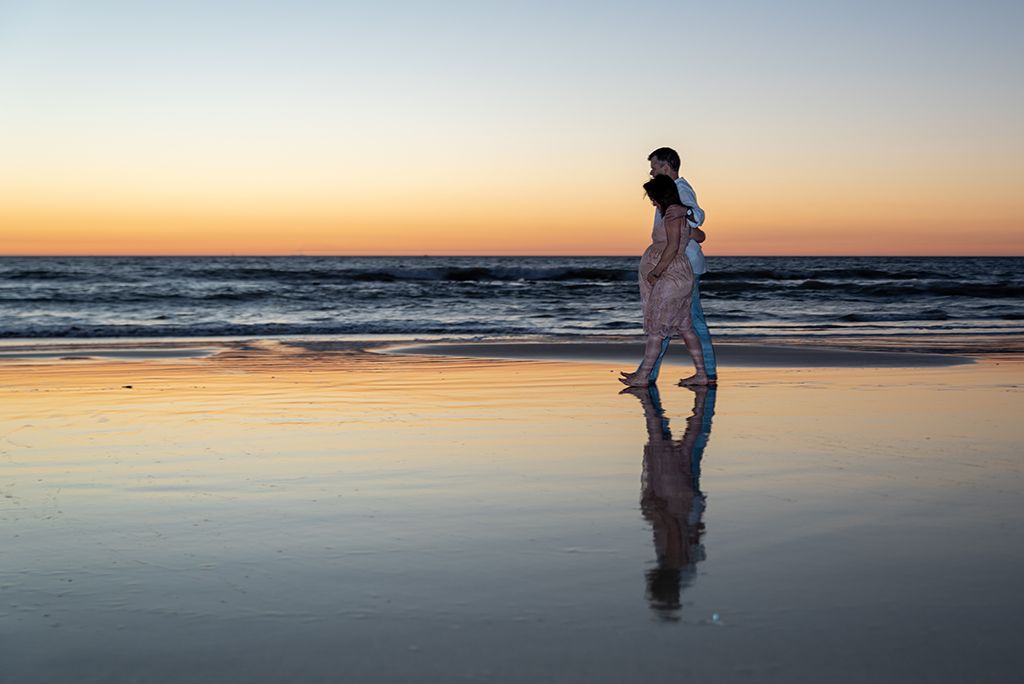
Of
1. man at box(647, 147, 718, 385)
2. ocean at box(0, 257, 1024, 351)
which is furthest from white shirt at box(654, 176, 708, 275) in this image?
ocean at box(0, 257, 1024, 351)

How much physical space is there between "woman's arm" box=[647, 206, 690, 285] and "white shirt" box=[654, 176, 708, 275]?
0.09 meters

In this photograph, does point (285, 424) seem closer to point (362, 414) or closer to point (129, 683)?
point (362, 414)

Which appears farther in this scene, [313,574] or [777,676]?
[313,574]

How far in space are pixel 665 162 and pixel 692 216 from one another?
0.44 meters

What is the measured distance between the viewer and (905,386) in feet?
24.1

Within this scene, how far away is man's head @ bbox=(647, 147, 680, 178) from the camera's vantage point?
7.23m

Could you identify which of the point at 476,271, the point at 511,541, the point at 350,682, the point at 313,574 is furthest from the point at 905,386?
the point at 476,271

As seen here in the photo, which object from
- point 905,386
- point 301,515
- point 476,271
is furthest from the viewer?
point 476,271

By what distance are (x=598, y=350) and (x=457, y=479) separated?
719cm

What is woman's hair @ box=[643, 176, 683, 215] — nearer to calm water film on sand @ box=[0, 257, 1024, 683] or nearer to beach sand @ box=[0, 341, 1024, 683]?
calm water film on sand @ box=[0, 257, 1024, 683]

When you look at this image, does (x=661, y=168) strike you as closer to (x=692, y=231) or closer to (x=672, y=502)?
(x=692, y=231)

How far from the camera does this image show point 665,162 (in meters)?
7.25

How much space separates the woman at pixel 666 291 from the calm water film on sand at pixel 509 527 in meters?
0.31

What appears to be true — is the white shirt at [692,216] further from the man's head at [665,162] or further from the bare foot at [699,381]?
the bare foot at [699,381]
